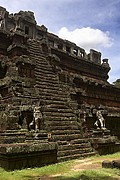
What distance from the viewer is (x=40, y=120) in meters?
9.97

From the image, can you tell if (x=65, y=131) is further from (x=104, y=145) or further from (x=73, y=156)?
(x=104, y=145)

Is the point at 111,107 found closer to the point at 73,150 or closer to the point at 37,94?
the point at 37,94

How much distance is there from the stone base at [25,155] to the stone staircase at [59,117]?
0.98 meters

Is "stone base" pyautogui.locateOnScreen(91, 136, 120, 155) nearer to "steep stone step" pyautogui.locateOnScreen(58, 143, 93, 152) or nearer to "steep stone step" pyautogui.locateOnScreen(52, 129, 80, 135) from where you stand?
"steep stone step" pyautogui.locateOnScreen(58, 143, 93, 152)

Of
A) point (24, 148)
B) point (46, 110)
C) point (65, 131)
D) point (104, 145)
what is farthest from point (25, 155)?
point (104, 145)

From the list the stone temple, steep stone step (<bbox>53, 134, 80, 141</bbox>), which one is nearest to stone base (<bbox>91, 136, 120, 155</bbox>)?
the stone temple

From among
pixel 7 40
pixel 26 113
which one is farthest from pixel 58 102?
pixel 7 40

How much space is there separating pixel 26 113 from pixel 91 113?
439 centimetres

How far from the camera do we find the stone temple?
339 inches

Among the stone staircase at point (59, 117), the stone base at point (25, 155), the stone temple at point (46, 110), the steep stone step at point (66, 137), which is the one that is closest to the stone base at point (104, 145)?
the stone temple at point (46, 110)

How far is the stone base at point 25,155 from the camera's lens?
7.42 meters

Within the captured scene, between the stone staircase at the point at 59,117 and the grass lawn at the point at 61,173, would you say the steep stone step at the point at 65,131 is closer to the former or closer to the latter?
the stone staircase at the point at 59,117

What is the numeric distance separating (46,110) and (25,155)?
13.9 feet

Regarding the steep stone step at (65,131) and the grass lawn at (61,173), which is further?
the steep stone step at (65,131)
